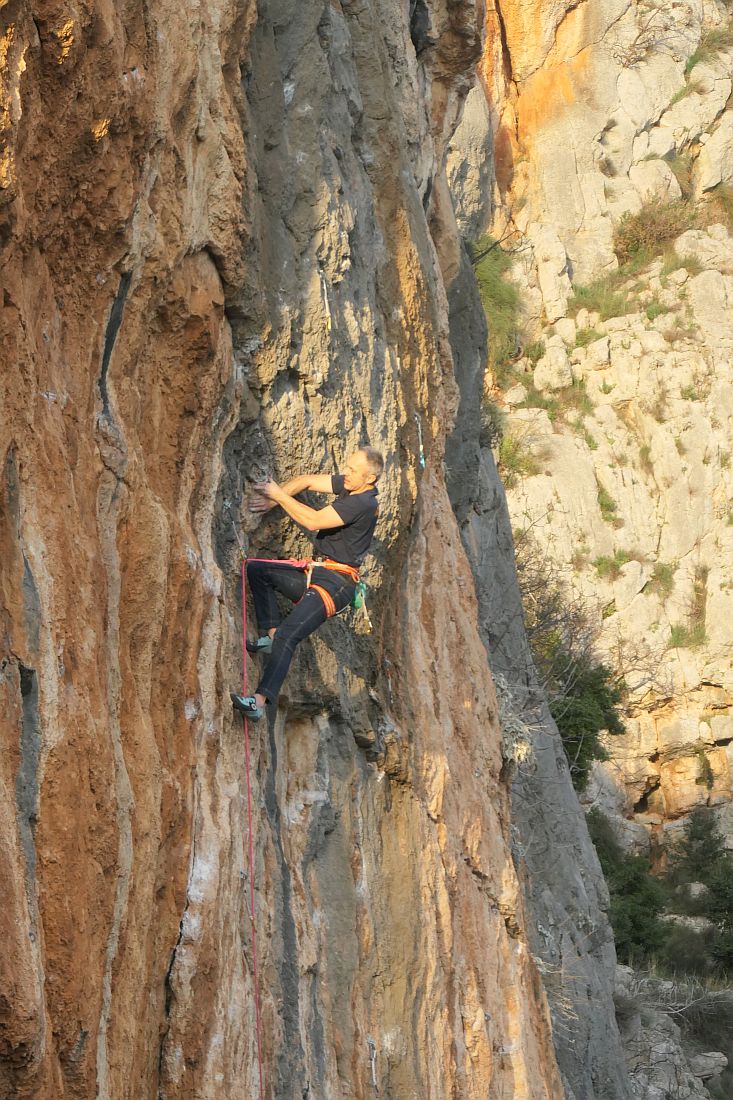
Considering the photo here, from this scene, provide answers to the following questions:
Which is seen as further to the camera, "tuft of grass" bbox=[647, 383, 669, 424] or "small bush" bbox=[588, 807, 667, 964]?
"tuft of grass" bbox=[647, 383, 669, 424]

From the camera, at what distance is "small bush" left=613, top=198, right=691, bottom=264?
3128cm

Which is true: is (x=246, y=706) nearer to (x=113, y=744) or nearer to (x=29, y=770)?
(x=113, y=744)

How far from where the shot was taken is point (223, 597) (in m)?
6.19

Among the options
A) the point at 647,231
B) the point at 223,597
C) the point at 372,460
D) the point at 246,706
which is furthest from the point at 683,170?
the point at 246,706

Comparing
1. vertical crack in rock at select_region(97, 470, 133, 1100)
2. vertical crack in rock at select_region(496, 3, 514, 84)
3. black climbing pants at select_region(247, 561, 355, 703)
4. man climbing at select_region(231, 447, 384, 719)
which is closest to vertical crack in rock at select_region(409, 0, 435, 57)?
man climbing at select_region(231, 447, 384, 719)

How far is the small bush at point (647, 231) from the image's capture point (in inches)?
1232

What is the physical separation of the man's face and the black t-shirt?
0.03 meters

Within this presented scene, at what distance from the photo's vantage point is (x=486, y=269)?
29.4m

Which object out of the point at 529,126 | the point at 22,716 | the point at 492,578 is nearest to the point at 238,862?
the point at 22,716

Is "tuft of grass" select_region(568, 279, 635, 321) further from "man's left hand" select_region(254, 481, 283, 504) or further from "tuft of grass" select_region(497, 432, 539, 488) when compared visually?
"man's left hand" select_region(254, 481, 283, 504)

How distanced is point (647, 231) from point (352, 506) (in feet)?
86.5

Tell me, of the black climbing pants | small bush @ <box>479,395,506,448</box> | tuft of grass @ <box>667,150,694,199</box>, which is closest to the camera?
the black climbing pants

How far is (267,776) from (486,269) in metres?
24.3

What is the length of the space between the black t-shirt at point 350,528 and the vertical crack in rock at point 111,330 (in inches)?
76.8
